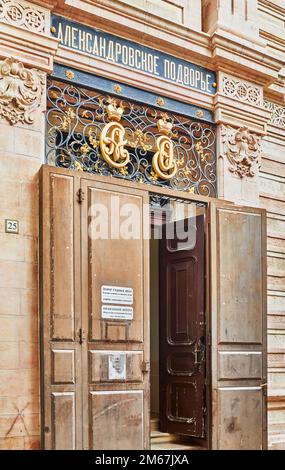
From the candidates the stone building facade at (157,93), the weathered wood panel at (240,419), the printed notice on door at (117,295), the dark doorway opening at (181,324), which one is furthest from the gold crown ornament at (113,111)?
the weathered wood panel at (240,419)

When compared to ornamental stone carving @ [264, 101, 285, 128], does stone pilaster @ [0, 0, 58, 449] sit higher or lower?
lower

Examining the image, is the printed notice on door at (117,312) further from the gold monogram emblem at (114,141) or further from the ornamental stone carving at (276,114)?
the ornamental stone carving at (276,114)

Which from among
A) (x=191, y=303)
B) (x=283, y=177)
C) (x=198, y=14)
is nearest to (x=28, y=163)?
(x=191, y=303)

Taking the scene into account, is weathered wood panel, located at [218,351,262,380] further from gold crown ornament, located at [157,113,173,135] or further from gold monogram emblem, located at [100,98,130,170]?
gold crown ornament, located at [157,113,173,135]

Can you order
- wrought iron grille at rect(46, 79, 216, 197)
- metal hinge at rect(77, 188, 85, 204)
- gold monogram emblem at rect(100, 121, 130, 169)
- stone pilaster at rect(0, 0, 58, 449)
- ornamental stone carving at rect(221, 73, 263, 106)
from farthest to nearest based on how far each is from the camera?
1. ornamental stone carving at rect(221, 73, 263, 106)
2. gold monogram emblem at rect(100, 121, 130, 169)
3. wrought iron grille at rect(46, 79, 216, 197)
4. metal hinge at rect(77, 188, 85, 204)
5. stone pilaster at rect(0, 0, 58, 449)

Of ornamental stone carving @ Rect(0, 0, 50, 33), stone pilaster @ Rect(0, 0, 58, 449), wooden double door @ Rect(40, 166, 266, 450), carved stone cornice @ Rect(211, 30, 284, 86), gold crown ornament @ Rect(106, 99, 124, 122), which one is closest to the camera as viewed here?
stone pilaster @ Rect(0, 0, 58, 449)

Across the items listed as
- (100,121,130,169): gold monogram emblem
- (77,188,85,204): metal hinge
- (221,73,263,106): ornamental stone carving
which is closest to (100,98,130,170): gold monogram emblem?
(100,121,130,169): gold monogram emblem

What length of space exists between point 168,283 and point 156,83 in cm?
223

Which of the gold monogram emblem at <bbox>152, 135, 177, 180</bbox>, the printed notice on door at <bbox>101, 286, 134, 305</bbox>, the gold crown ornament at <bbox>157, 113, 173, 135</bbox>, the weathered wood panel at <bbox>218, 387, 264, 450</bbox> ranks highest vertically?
the gold crown ornament at <bbox>157, 113, 173, 135</bbox>

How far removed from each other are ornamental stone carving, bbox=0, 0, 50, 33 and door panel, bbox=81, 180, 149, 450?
1.46 meters

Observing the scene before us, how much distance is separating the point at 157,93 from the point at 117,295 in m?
2.21

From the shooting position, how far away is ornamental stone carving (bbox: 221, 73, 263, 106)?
7.88m

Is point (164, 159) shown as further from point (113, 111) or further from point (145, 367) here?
point (145, 367)

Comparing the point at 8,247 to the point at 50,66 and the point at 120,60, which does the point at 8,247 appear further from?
the point at 120,60
